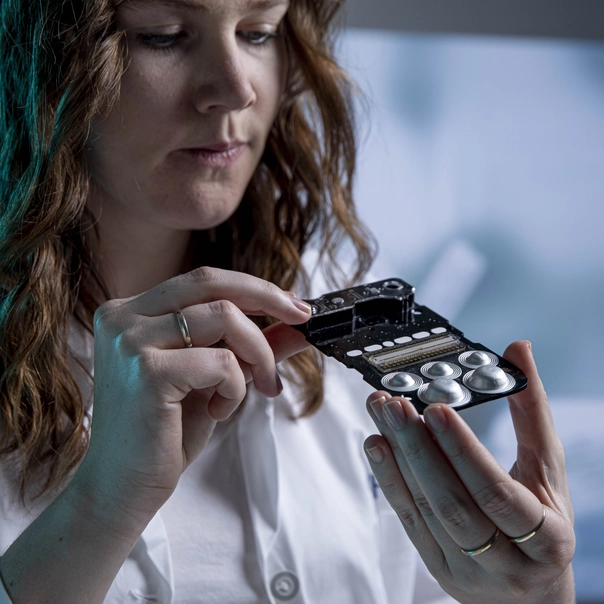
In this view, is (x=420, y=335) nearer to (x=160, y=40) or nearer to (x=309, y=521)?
(x=309, y=521)

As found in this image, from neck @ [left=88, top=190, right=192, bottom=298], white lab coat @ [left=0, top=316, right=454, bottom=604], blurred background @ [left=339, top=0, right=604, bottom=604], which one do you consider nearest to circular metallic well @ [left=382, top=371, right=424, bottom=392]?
white lab coat @ [left=0, top=316, right=454, bottom=604]

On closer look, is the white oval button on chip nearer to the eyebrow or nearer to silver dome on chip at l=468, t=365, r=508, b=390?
silver dome on chip at l=468, t=365, r=508, b=390

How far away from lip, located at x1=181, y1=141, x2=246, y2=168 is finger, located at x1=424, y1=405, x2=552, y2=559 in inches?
18.7

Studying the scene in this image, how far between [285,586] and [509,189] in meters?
1.12

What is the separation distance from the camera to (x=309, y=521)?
1.06 metres

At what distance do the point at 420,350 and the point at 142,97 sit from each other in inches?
18.2

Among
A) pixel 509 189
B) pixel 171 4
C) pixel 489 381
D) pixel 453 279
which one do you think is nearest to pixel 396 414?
pixel 489 381

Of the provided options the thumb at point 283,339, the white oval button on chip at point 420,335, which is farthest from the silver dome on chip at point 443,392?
the thumb at point 283,339

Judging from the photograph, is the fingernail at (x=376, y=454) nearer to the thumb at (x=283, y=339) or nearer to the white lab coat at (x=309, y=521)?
the thumb at (x=283, y=339)

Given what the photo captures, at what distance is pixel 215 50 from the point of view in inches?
35.6

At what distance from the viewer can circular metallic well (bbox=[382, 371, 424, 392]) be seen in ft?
2.47

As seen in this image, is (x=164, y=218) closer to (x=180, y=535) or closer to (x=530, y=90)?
(x=180, y=535)

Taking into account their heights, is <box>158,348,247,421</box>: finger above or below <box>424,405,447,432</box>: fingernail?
above

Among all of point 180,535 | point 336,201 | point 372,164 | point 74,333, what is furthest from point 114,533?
point 372,164
